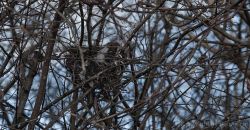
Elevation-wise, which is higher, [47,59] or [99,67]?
[47,59]

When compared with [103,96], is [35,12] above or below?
above

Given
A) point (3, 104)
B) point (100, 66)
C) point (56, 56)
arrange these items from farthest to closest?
point (3, 104) < point (56, 56) < point (100, 66)

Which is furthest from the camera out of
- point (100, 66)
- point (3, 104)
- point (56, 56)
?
point (3, 104)

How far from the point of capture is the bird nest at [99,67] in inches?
191

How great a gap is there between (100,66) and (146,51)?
1047mm

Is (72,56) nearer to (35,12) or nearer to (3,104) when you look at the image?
(35,12)

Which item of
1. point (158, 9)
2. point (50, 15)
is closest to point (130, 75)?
point (158, 9)

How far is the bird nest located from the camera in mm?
4853

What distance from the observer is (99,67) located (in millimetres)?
4898

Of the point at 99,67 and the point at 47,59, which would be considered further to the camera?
the point at 47,59

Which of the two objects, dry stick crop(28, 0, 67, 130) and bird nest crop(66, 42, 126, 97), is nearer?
bird nest crop(66, 42, 126, 97)

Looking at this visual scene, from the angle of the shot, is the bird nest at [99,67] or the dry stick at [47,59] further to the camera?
the dry stick at [47,59]

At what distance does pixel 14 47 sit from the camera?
17.5 feet

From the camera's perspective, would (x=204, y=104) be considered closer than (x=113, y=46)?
No
